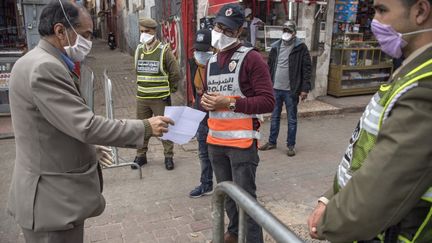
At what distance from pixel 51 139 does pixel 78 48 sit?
1.86 feet

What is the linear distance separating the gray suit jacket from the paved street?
1.53m

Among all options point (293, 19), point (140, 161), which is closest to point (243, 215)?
point (140, 161)

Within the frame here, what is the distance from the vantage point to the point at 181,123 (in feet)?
8.27

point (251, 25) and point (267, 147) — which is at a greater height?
point (251, 25)

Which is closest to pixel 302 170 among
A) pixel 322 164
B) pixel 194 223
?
pixel 322 164

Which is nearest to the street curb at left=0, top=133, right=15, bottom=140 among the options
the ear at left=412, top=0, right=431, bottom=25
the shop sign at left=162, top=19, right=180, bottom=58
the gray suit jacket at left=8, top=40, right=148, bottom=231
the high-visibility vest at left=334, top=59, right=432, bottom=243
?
the shop sign at left=162, top=19, right=180, bottom=58

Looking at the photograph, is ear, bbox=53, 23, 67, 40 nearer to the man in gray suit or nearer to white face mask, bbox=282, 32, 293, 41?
the man in gray suit

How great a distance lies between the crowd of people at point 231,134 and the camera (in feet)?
3.82

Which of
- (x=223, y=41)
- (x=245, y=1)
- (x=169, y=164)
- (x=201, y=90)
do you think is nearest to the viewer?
(x=223, y=41)

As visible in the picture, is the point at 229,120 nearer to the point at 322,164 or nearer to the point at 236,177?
the point at 236,177

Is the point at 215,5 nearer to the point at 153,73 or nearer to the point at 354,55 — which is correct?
the point at 153,73

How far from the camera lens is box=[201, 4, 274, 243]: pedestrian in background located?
9.09 feet

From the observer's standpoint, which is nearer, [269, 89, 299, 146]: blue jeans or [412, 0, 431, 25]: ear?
[412, 0, 431, 25]: ear

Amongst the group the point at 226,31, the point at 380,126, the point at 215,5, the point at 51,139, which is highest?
the point at 215,5
